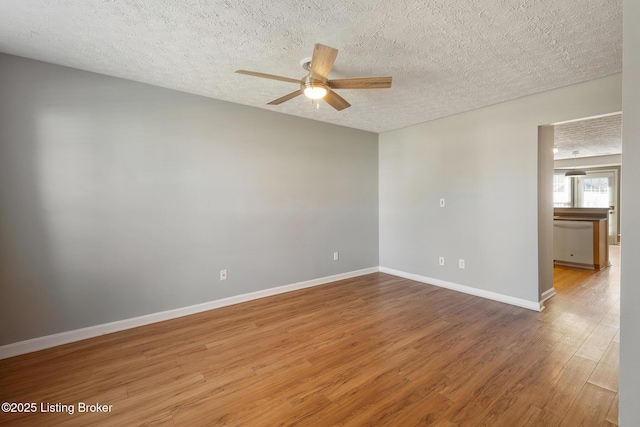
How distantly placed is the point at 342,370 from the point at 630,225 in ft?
6.19

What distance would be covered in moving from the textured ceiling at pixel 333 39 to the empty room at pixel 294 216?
0.02 m

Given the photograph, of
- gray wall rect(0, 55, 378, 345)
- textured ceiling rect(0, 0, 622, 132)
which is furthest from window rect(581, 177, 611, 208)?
gray wall rect(0, 55, 378, 345)

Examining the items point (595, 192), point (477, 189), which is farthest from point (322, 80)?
point (595, 192)

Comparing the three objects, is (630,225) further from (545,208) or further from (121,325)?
(121,325)

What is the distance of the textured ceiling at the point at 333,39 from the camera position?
1.78 meters

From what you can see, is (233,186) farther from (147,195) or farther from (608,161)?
(608,161)

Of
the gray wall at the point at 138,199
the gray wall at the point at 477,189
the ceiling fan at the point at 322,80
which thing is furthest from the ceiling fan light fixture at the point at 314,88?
the gray wall at the point at 477,189

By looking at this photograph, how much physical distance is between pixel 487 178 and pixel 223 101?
3443 mm

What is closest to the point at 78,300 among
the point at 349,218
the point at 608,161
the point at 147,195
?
the point at 147,195

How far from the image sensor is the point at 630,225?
0.93 meters

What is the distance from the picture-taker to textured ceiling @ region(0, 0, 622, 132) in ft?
5.82

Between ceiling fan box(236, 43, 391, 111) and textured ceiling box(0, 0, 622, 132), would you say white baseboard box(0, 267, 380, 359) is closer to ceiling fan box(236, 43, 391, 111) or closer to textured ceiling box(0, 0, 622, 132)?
textured ceiling box(0, 0, 622, 132)

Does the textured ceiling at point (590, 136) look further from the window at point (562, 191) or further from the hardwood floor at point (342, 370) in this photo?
the hardwood floor at point (342, 370)

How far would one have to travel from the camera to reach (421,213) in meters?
4.35
